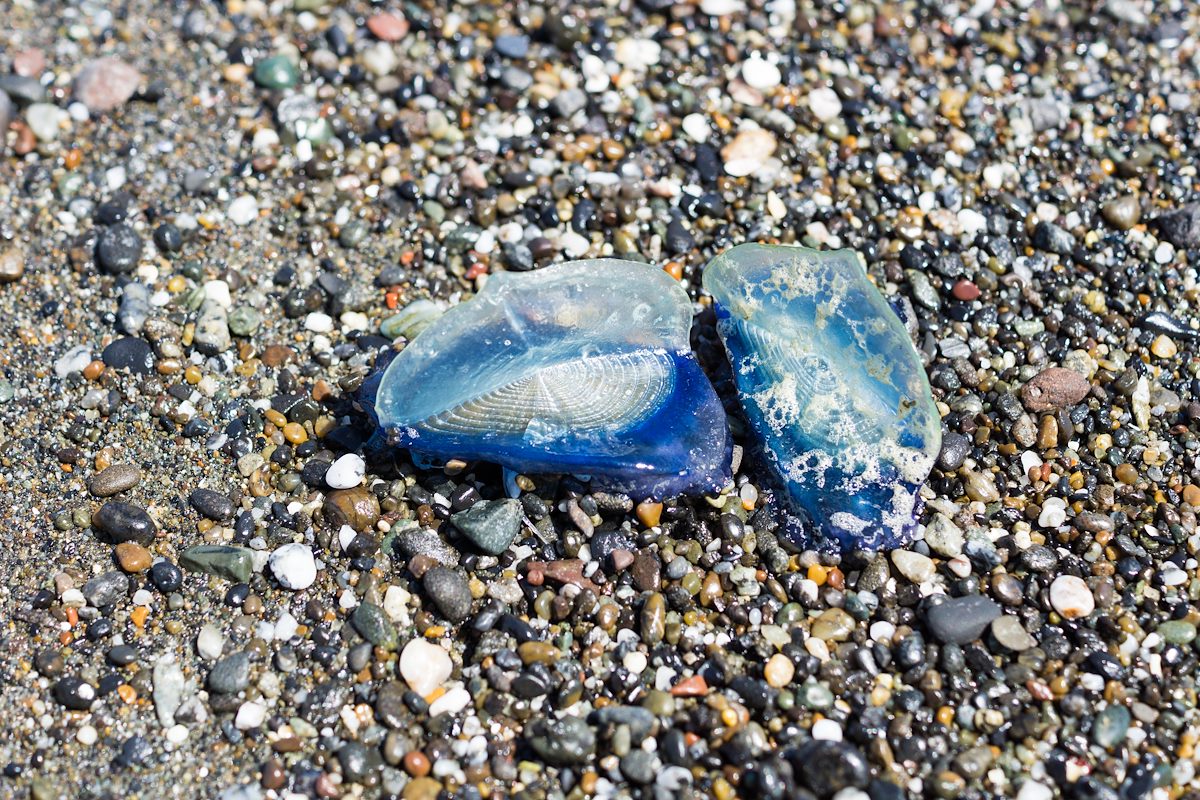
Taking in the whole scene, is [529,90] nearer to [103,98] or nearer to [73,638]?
[103,98]

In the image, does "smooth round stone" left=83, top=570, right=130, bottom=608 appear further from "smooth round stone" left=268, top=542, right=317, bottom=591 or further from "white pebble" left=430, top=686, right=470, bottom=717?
"white pebble" left=430, top=686, right=470, bottom=717

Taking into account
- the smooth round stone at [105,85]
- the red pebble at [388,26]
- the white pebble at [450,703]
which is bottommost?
the white pebble at [450,703]

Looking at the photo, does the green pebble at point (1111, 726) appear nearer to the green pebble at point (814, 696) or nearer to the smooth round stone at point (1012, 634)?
the smooth round stone at point (1012, 634)

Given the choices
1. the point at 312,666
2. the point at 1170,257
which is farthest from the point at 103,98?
the point at 1170,257

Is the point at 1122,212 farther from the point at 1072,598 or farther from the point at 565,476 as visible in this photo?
the point at 565,476

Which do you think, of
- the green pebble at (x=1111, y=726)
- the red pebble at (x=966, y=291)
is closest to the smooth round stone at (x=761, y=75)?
the red pebble at (x=966, y=291)

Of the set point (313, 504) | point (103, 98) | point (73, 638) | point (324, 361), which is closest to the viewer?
point (73, 638)
